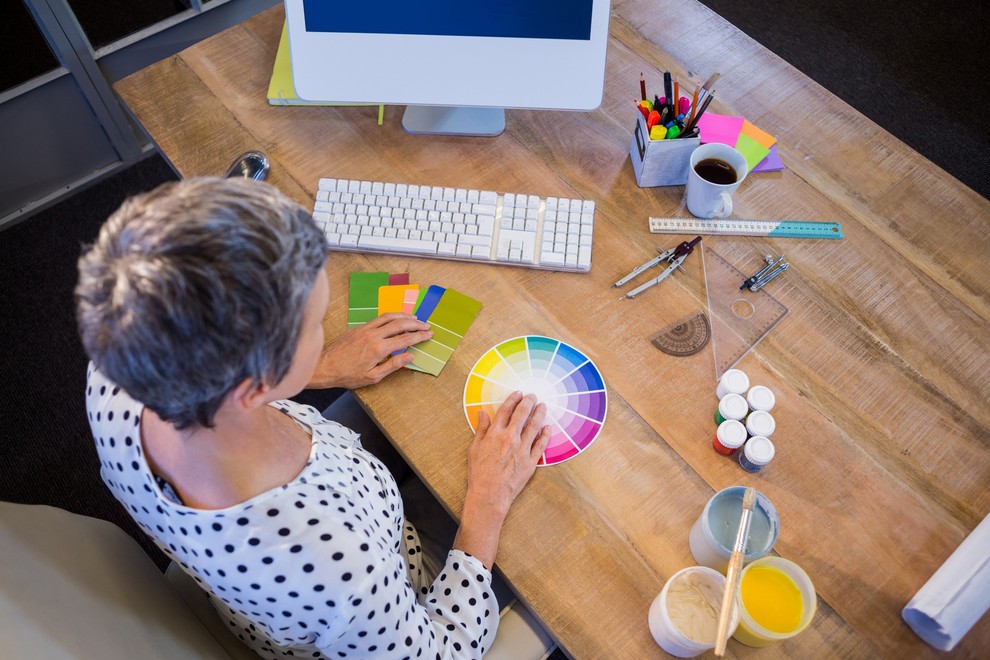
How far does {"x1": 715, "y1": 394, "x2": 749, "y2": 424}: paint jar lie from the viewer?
3.35ft

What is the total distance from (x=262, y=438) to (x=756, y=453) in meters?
0.64

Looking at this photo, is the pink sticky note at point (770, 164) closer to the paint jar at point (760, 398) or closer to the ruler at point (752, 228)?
the ruler at point (752, 228)

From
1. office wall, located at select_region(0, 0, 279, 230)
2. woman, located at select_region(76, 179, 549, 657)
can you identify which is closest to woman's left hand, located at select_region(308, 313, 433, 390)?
woman, located at select_region(76, 179, 549, 657)

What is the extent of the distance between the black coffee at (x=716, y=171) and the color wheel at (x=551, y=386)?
0.38 metres

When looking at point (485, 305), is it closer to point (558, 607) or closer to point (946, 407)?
point (558, 607)

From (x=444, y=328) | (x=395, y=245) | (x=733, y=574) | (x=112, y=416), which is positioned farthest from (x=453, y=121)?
(x=733, y=574)

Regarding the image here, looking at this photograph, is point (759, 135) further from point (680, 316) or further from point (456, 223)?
point (456, 223)

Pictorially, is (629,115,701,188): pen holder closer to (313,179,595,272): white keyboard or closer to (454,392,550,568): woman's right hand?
(313,179,595,272): white keyboard

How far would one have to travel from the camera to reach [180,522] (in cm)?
79

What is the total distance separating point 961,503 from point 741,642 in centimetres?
37

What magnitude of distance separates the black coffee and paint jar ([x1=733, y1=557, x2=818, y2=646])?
23.8 inches

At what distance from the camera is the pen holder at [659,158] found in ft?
3.89

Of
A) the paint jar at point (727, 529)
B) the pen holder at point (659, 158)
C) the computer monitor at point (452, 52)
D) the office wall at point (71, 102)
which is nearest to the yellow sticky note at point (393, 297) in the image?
the computer monitor at point (452, 52)

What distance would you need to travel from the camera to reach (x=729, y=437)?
3.28 ft
